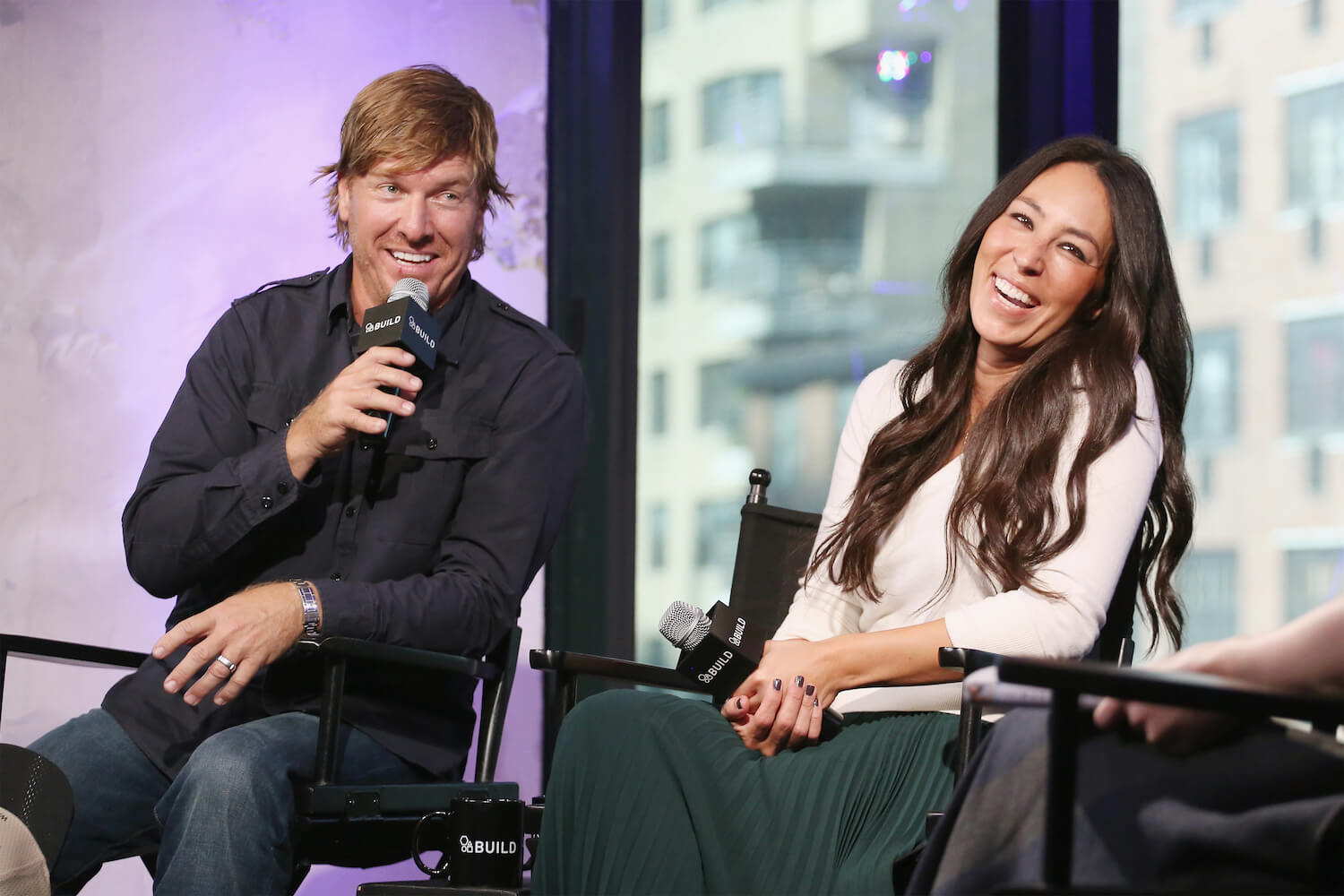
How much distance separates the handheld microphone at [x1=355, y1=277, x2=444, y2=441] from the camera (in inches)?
79.9

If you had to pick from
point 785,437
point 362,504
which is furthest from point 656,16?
point 362,504

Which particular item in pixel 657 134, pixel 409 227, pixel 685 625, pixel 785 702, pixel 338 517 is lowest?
pixel 785 702

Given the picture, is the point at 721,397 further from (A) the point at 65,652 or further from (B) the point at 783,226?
(A) the point at 65,652

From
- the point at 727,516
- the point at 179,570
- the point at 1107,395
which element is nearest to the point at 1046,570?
the point at 1107,395

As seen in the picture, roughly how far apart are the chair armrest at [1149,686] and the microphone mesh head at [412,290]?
138 cm

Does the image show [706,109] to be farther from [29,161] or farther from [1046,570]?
[1046,570]

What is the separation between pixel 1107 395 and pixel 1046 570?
10.9 inches

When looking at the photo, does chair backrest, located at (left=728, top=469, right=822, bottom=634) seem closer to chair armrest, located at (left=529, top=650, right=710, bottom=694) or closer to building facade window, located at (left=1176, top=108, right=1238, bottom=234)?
chair armrest, located at (left=529, top=650, right=710, bottom=694)

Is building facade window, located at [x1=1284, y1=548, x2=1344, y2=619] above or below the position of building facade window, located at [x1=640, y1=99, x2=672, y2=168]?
below

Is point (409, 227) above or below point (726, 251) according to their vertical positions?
below

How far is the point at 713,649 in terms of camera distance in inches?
72.6

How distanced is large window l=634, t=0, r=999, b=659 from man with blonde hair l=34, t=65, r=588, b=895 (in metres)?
1.03

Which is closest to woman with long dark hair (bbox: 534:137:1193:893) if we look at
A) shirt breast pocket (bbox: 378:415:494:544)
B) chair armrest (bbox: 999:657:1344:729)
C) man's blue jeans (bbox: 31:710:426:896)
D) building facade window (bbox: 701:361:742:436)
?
man's blue jeans (bbox: 31:710:426:896)

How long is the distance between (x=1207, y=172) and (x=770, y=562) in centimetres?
137
